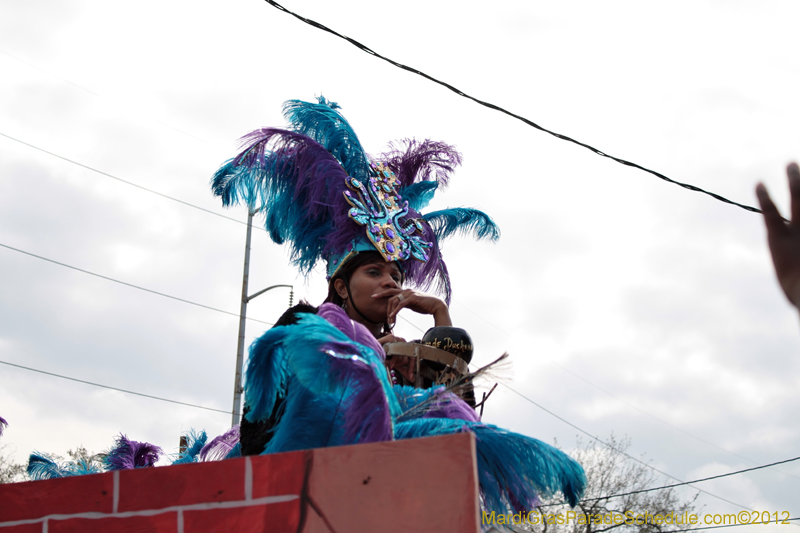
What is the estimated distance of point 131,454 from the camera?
5.11 meters

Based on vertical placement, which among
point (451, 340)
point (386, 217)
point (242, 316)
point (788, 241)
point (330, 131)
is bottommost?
point (788, 241)

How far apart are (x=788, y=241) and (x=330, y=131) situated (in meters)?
3.22

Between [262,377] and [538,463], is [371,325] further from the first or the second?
[538,463]

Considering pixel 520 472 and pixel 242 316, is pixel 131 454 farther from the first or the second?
pixel 242 316

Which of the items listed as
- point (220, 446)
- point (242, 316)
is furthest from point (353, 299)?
point (242, 316)

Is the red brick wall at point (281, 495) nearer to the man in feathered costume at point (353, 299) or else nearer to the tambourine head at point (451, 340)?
the man in feathered costume at point (353, 299)

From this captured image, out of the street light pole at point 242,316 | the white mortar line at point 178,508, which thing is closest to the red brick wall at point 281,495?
the white mortar line at point 178,508

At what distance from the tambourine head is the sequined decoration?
1.79 feet

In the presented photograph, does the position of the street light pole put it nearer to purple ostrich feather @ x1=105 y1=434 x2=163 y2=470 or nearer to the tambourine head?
purple ostrich feather @ x1=105 y1=434 x2=163 y2=470

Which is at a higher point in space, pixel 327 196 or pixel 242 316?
pixel 242 316

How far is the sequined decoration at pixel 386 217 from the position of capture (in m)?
3.87

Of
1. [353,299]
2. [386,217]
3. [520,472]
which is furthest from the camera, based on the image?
[386,217]

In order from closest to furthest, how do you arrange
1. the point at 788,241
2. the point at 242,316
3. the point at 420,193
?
the point at 788,241
the point at 420,193
the point at 242,316

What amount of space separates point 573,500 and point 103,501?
1470 millimetres
